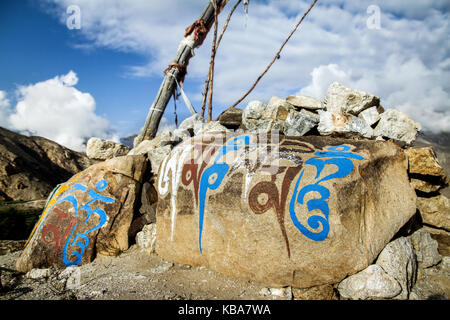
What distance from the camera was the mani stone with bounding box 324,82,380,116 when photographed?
424 cm

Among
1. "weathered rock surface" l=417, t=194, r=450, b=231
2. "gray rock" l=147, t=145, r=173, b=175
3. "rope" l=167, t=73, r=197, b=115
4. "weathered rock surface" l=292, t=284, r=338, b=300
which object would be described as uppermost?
"rope" l=167, t=73, r=197, b=115

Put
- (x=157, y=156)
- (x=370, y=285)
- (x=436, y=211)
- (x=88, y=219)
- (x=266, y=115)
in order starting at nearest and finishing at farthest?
(x=370, y=285) → (x=436, y=211) → (x=88, y=219) → (x=266, y=115) → (x=157, y=156)

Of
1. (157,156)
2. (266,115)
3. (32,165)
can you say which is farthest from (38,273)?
(32,165)

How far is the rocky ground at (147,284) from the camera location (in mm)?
2904

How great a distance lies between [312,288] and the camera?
9.25ft

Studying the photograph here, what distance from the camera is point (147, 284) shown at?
320 centimetres

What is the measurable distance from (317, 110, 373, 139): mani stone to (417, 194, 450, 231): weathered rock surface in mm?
1227

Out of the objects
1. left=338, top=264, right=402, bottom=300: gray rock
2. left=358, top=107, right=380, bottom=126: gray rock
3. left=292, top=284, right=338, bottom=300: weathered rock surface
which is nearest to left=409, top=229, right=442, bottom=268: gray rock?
left=338, top=264, right=402, bottom=300: gray rock

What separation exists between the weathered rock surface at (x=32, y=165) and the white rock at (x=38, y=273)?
21.8ft

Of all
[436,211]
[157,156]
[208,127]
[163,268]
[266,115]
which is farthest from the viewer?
[208,127]

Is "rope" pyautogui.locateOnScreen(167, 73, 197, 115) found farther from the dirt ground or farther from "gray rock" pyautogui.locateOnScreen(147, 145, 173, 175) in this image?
the dirt ground

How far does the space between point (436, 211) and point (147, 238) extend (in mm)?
4341

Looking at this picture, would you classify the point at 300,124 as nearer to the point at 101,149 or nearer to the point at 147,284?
the point at 147,284

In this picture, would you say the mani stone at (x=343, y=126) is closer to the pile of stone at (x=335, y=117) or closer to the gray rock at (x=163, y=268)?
the pile of stone at (x=335, y=117)
